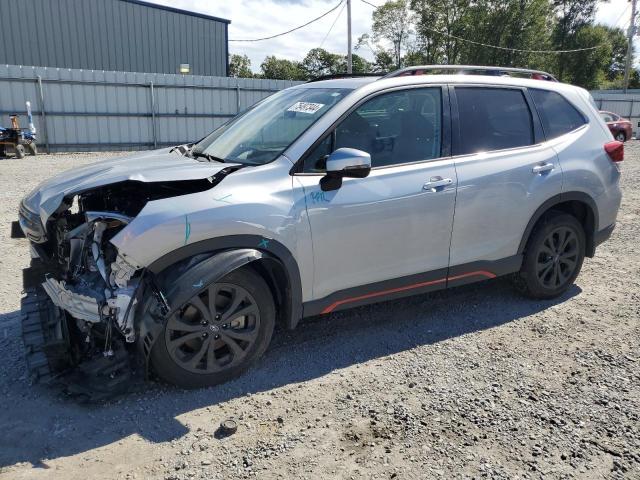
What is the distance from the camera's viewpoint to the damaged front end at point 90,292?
2949 millimetres

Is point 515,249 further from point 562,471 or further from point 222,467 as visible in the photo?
point 222,467

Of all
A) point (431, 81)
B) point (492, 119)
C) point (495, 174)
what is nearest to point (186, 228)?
point (431, 81)

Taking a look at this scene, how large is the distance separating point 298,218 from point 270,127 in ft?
3.16

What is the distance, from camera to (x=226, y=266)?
3.04 m

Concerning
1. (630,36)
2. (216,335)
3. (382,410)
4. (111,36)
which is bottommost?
(382,410)

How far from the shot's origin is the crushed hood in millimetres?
3211

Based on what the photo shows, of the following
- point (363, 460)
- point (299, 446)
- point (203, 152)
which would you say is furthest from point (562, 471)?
point (203, 152)

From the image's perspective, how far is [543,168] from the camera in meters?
4.30

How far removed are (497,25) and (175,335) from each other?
47.7 m

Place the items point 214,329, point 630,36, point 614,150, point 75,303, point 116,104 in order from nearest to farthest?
point 75,303
point 214,329
point 614,150
point 116,104
point 630,36

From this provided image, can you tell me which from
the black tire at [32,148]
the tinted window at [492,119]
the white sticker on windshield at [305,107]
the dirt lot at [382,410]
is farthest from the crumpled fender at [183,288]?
the black tire at [32,148]

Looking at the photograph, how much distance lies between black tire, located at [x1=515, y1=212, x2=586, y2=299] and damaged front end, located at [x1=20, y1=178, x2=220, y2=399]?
9.34 ft

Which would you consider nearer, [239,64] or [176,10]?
[176,10]

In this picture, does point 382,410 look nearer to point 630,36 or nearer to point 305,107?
point 305,107
